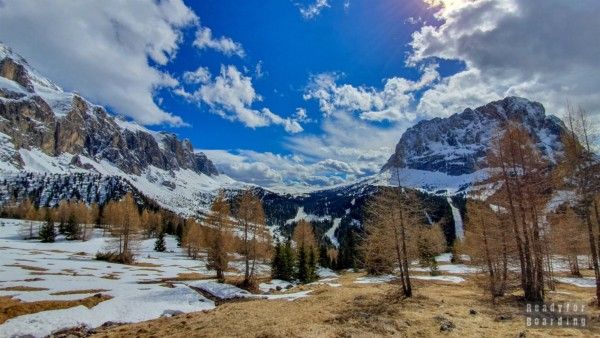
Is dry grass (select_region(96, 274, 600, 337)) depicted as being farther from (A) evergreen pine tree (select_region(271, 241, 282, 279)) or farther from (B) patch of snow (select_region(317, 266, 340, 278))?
(B) patch of snow (select_region(317, 266, 340, 278))

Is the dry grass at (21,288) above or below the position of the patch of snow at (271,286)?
above

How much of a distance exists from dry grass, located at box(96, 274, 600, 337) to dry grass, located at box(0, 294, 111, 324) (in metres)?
6.05

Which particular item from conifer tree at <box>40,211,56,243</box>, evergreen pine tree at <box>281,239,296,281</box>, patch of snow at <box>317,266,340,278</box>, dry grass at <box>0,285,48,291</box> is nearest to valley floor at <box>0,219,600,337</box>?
dry grass at <box>0,285,48,291</box>

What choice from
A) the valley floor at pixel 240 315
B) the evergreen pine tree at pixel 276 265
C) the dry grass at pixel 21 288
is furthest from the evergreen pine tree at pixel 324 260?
the dry grass at pixel 21 288

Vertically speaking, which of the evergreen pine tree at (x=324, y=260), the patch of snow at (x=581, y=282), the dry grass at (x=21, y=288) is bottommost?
the evergreen pine tree at (x=324, y=260)

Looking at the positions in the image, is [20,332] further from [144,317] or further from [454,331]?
[454,331]

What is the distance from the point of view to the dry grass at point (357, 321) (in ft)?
54.1

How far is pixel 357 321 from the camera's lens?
19016 mm

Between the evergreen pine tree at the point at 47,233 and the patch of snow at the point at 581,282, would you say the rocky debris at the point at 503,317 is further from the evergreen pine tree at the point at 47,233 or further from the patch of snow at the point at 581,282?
the evergreen pine tree at the point at 47,233

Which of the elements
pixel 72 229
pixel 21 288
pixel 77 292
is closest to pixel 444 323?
pixel 77 292

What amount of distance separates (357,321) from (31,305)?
2295 centimetres

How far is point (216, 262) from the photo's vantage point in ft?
158

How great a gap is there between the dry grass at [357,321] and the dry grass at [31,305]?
6.05m

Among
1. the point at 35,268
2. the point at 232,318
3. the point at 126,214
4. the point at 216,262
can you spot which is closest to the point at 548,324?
the point at 232,318
